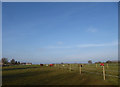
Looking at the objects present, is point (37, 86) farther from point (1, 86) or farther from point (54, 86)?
point (1, 86)

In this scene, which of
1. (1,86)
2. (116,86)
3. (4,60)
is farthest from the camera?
(4,60)

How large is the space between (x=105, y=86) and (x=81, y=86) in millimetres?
1633

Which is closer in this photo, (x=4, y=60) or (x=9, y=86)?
(x=9, y=86)

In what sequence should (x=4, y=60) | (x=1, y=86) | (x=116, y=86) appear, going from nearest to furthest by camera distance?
(x=116, y=86) → (x=1, y=86) → (x=4, y=60)

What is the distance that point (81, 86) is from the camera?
29.0 ft

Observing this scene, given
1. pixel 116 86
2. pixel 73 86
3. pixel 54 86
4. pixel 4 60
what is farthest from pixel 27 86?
pixel 4 60

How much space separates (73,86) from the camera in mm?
8875

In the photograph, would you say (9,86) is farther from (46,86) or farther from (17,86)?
(46,86)

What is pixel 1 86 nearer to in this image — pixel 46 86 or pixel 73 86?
pixel 46 86

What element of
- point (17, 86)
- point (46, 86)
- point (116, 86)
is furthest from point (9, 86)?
point (116, 86)

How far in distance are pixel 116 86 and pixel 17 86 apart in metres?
6.85

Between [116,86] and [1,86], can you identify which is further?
[1,86]

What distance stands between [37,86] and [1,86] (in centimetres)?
270

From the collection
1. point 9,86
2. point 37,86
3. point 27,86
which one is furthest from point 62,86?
point 9,86
